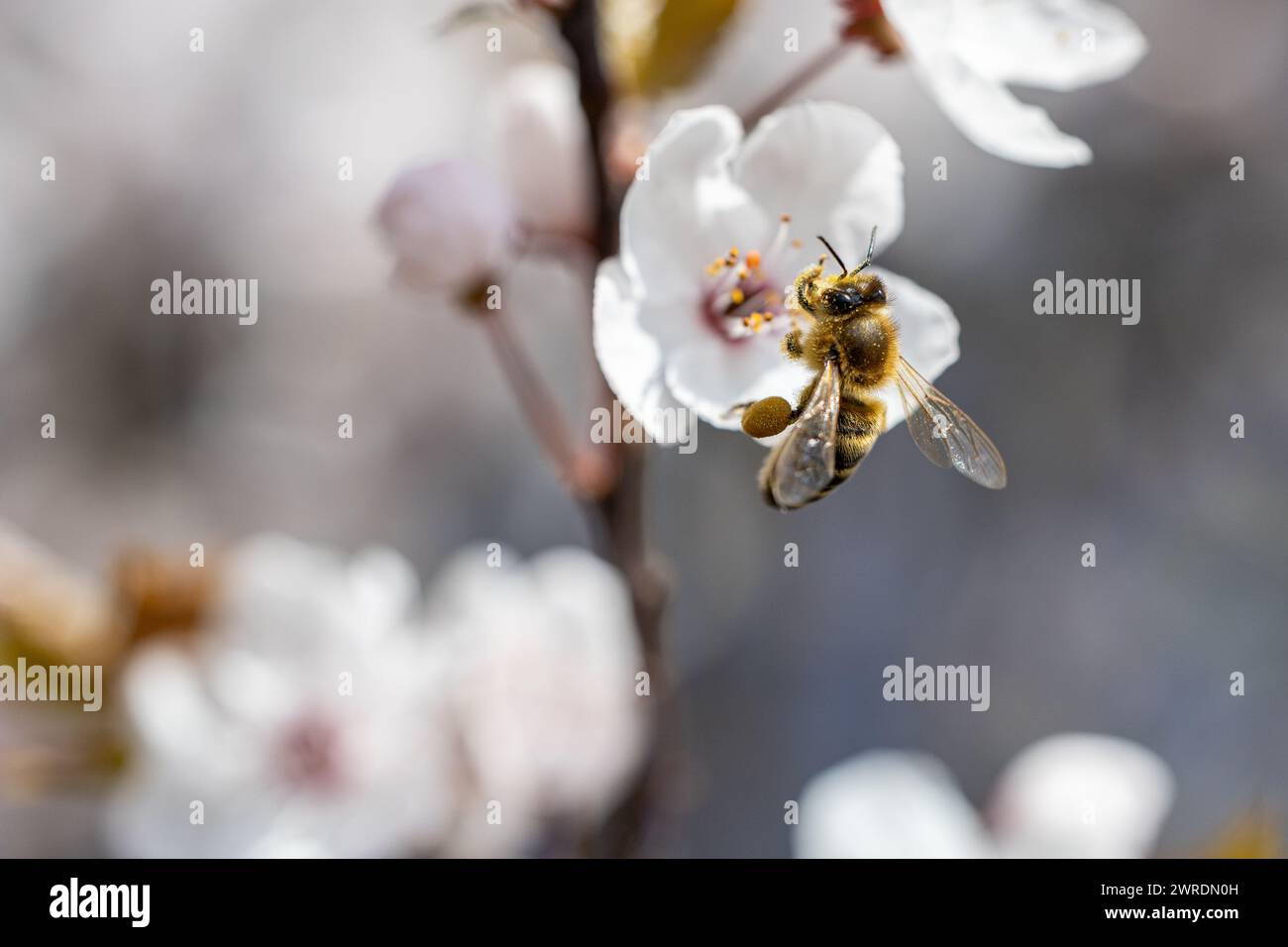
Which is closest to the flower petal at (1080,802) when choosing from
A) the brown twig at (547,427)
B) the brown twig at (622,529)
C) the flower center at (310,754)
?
the brown twig at (622,529)

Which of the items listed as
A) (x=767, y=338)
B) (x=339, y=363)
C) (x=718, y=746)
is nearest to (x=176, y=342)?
(x=339, y=363)

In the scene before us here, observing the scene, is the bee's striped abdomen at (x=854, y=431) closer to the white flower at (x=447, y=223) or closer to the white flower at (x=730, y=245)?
the white flower at (x=730, y=245)

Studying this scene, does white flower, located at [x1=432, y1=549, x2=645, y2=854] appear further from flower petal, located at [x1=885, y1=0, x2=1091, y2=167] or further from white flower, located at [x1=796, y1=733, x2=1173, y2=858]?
flower petal, located at [x1=885, y1=0, x2=1091, y2=167]

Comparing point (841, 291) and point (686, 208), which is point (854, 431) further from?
point (686, 208)

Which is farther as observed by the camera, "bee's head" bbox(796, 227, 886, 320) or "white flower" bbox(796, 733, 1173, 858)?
"white flower" bbox(796, 733, 1173, 858)

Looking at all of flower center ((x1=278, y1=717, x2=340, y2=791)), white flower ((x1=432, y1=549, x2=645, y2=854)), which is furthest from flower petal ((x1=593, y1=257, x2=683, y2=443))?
flower center ((x1=278, y1=717, x2=340, y2=791))

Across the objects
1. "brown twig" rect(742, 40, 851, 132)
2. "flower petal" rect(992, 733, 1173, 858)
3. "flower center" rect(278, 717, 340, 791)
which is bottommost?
"flower petal" rect(992, 733, 1173, 858)

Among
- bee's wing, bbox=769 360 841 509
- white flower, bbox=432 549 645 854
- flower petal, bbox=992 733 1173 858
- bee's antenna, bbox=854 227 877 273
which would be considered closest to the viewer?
bee's wing, bbox=769 360 841 509

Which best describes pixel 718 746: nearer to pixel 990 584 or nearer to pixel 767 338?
pixel 990 584
